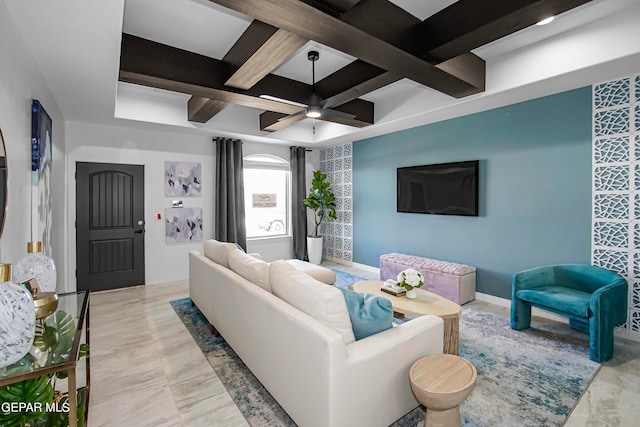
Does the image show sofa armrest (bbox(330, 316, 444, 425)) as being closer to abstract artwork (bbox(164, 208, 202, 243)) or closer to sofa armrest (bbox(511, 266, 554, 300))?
sofa armrest (bbox(511, 266, 554, 300))

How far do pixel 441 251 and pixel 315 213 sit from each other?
10.4 ft

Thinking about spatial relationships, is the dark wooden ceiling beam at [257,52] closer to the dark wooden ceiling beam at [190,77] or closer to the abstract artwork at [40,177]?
the dark wooden ceiling beam at [190,77]

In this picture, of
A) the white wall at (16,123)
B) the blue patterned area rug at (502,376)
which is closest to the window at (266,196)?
the blue patterned area rug at (502,376)

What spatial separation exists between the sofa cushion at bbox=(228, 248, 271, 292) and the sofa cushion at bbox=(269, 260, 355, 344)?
0.37 meters

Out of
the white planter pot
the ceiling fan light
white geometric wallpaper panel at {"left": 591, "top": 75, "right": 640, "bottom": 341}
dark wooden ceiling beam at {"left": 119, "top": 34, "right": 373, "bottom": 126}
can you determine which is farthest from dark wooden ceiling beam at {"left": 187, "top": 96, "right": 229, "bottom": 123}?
white geometric wallpaper panel at {"left": 591, "top": 75, "right": 640, "bottom": 341}

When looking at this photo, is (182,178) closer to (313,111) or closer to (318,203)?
(318,203)

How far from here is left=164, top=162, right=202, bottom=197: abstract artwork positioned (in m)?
5.34

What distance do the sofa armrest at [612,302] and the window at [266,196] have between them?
5340 mm

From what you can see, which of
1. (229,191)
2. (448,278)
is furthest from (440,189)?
(229,191)

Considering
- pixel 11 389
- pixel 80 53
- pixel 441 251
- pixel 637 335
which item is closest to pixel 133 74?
pixel 80 53

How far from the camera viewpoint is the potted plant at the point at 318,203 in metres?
6.66

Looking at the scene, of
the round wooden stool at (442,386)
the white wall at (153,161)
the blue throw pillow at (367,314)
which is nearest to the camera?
the round wooden stool at (442,386)

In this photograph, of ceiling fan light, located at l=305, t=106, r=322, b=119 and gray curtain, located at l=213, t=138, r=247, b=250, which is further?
gray curtain, located at l=213, t=138, r=247, b=250

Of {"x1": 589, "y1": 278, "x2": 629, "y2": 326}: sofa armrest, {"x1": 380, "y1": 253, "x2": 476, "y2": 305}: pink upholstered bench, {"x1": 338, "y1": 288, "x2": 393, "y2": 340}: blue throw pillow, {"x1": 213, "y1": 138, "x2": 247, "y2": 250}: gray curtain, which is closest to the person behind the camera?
{"x1": 338, "y1": 288, "x2": 393, "y2": 340}: blue throw pillow
